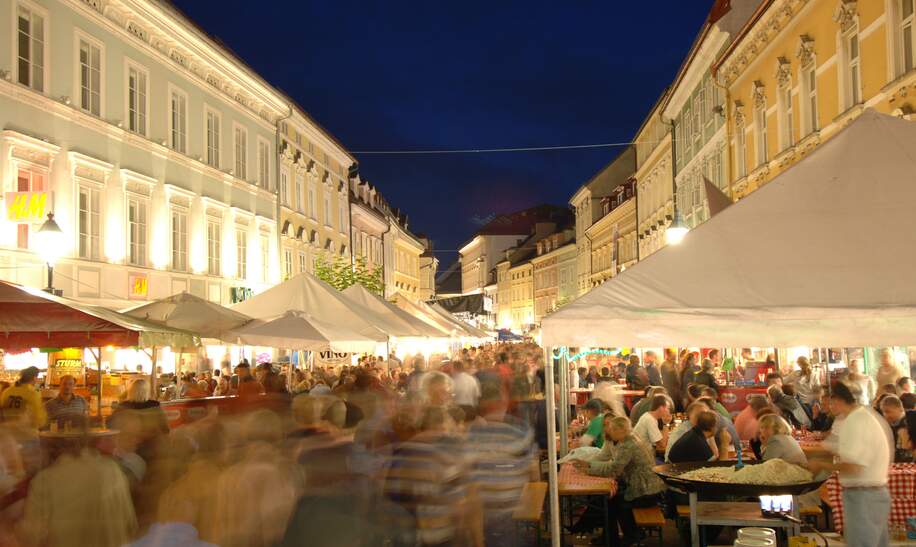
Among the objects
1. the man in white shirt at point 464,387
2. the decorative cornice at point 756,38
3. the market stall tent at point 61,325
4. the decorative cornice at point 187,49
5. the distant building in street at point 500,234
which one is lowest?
the man in white shirt at point 464,387

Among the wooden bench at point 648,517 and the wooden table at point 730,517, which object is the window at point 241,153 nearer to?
the wooden bench at point 648,517

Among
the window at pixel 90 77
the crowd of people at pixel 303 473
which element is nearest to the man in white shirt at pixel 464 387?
the crowd of people at pixel 303 473

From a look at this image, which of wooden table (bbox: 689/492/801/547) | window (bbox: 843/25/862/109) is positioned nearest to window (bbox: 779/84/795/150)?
window (bbox: 843/25/862/109)

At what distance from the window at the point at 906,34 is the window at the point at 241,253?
2193 cm

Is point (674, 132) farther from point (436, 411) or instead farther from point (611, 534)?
point (436, 411)

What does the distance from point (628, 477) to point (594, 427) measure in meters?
2.69

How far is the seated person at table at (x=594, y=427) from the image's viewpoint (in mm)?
12680

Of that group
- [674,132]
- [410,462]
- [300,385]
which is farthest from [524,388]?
[674,132]

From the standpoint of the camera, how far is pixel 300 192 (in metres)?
40.3

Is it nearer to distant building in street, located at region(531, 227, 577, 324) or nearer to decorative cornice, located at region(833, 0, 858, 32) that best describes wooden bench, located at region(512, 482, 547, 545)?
decorative cornice, located at region(833, 0, 858, 32)

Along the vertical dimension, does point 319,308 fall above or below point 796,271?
above

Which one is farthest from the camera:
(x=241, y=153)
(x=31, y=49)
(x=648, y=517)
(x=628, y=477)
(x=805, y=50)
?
(x=241, y=153)

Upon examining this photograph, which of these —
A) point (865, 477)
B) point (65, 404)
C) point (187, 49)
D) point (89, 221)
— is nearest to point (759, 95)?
point (187, 49)

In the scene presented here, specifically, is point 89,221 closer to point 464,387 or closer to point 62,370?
point 62,370
